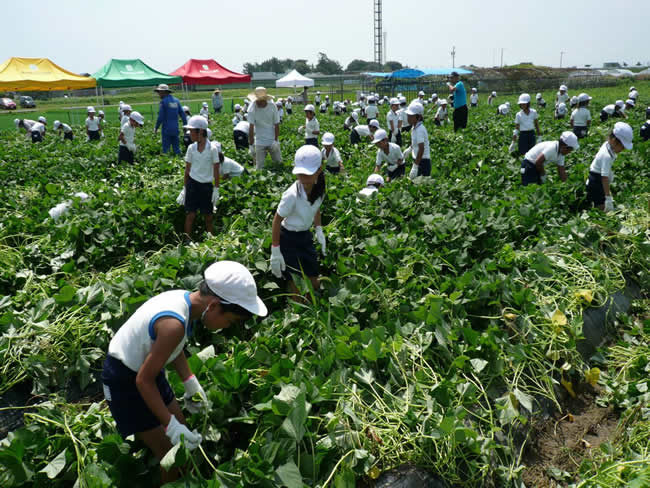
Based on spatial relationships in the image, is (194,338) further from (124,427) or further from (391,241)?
(391,241)

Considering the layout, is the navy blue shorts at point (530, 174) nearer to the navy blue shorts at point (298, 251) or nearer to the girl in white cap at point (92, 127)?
the navy blue shorts at point (298, 251)

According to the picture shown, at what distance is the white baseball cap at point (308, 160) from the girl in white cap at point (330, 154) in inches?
172

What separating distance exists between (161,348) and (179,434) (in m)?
0.43

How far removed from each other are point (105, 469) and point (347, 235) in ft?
11.1

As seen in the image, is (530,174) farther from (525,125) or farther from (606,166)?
(525,125)

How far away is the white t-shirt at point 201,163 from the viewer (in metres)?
5.86

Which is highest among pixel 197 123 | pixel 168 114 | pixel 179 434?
pixel 168 114

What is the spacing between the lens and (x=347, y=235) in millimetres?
5020

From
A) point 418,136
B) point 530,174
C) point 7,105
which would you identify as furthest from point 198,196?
point 7,105

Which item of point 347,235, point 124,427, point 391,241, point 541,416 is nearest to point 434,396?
point 541,416

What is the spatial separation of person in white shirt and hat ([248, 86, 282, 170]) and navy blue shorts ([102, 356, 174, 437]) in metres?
6.71

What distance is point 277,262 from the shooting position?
3955mm

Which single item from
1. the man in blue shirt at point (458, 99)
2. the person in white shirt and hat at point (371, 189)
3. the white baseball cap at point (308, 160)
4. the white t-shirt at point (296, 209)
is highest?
the man in blue shirt at point (458, 99)

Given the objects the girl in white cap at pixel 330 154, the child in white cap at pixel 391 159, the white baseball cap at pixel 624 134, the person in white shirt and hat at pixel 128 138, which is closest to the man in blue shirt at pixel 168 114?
the person in white shirt and hat at pixel 128 138
